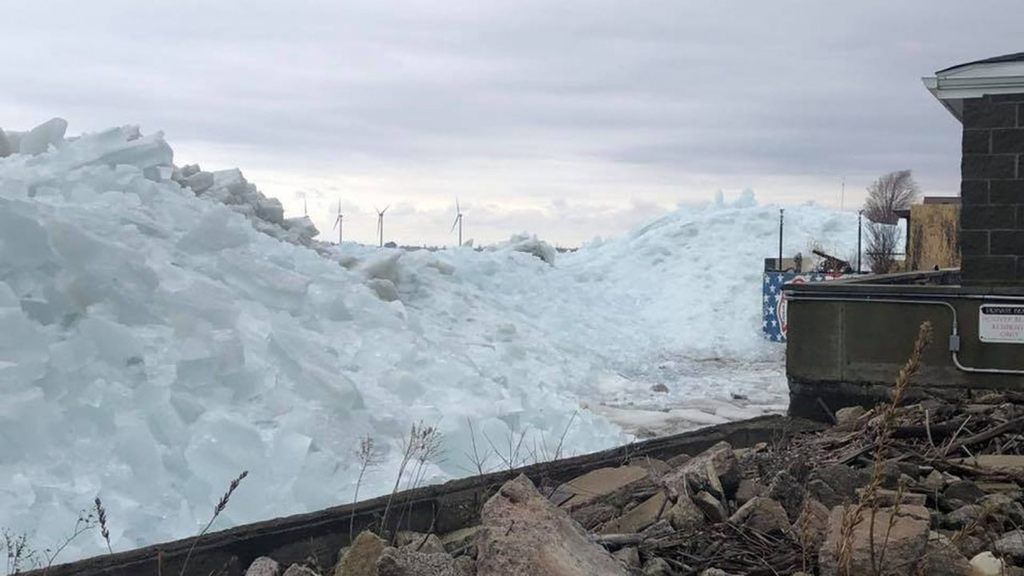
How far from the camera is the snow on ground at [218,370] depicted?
7805 millimetres

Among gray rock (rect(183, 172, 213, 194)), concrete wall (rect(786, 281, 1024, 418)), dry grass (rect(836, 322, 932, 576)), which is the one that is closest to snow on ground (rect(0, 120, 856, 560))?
gray rock (rect(183, 172, 213, 194))

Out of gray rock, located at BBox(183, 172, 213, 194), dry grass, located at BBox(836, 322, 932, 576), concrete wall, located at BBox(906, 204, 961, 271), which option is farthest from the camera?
concrete wall, located at BBox(906, 204, 961, 271)

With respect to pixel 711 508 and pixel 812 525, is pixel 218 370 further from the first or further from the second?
pixel 812 525

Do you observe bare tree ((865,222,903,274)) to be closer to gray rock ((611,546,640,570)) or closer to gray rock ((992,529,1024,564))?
gray rock ((992,529,1024,564))

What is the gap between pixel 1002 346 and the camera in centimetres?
843

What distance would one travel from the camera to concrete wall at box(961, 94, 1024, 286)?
9250mm

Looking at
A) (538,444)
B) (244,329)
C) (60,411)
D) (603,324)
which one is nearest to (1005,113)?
(538,444)

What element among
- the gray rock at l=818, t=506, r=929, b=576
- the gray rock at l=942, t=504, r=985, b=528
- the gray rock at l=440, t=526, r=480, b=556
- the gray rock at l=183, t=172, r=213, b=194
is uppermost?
the gray rock at l=183, t=172, r=213, b=194

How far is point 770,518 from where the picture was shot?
4.38 metres

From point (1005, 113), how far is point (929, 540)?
255 inches

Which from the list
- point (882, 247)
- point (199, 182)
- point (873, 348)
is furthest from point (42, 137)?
point (882, 247)

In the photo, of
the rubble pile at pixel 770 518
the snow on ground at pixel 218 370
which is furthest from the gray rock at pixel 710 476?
the snow on ground at pixel 218 370

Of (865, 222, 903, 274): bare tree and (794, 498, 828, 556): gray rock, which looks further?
(865, 222, 903, 274): bare tree

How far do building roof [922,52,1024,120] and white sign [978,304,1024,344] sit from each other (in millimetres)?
1988
